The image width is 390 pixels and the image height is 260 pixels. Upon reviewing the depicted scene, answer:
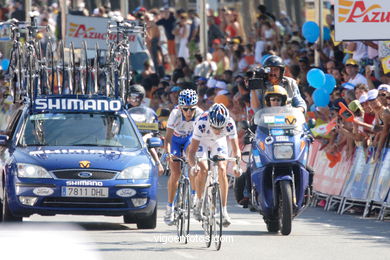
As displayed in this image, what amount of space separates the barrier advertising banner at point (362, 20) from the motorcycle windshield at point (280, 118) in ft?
16.4

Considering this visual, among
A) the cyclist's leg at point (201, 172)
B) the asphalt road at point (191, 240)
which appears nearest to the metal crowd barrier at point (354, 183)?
the asphalt road at point (191, 240)

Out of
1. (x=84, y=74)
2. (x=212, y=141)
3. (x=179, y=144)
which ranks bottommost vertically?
(x=179, y=144)

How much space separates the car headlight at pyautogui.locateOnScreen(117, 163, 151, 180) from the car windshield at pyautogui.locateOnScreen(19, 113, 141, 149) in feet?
2.26

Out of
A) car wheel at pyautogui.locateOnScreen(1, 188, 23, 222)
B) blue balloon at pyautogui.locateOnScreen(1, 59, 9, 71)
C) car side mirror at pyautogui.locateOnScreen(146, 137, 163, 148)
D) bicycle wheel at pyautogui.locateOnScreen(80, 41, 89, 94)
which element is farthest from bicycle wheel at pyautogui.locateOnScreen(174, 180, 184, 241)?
blue balloon at pyautogui.locateOnScreen(1, 59, 9, 71)

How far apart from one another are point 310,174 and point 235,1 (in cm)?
3877

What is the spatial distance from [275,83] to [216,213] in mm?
3392

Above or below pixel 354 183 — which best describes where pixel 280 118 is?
above

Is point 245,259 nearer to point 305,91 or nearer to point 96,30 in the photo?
point 305,91

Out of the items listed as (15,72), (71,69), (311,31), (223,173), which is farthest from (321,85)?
(223,173)

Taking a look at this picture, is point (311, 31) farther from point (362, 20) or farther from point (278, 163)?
point (278, 163)

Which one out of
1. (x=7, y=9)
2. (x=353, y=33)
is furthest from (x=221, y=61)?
(x=7, y=9)

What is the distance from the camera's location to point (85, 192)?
54.6ft

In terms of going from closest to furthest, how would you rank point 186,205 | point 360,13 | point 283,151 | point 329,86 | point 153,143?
point 186,205, point 283,151, point 153,143, point 360,13, point 329,86

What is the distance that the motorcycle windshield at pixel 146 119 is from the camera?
2053 cm
